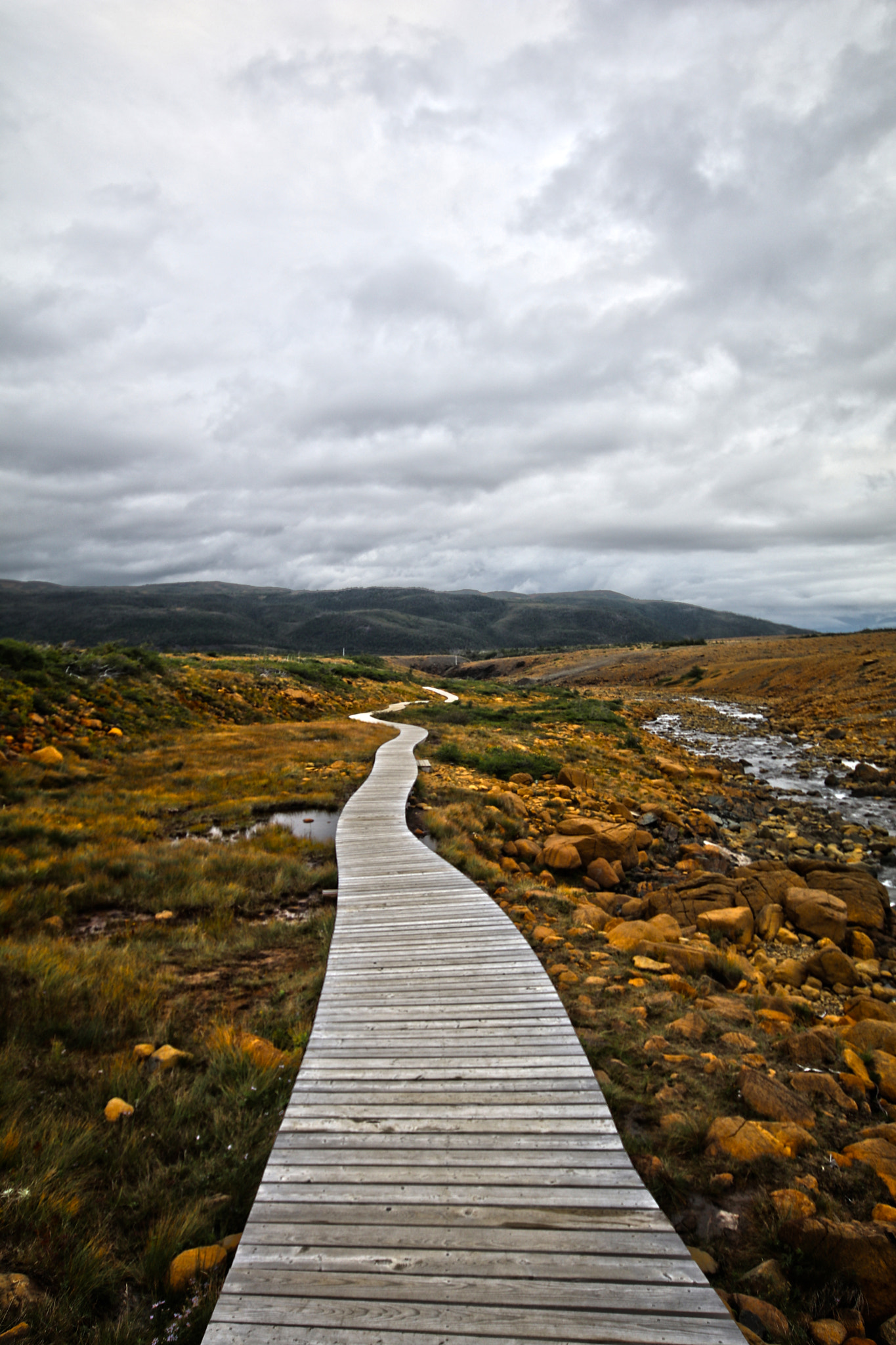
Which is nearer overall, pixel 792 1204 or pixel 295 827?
pixel 792 1204

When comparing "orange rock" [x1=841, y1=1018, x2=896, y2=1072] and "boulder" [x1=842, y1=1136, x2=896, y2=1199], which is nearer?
"boulder" [x1=842, y1=1136, x2=896, y2=1199]

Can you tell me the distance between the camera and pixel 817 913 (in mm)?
8930

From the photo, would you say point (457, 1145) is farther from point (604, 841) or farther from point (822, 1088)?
point (604, 841)

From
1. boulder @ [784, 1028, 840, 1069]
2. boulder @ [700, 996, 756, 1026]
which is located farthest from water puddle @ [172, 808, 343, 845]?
boulder @ [784, 1028, 840, 1069]

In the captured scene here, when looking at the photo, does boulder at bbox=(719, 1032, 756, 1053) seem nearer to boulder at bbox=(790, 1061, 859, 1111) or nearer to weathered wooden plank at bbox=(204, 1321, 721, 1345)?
boulder at bbox=(790, 1061, 859, 1111)

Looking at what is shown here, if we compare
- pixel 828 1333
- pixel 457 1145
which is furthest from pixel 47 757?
pixel 828 1333

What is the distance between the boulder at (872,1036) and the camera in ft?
17.5

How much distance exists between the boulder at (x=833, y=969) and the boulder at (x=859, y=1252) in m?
5.04

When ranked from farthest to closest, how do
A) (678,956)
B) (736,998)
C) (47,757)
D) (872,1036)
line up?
1. (47,757)
2. (678,956)
3. (736,998)
4. (872,1036)

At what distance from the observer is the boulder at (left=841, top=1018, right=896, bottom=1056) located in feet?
17.5

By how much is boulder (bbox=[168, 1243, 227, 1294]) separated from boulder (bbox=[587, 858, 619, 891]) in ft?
27.0

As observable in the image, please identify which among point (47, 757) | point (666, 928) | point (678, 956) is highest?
point (47, 757)

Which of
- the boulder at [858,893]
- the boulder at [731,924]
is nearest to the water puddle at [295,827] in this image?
the boulder at [731,924]

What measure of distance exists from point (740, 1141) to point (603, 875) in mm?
6614
